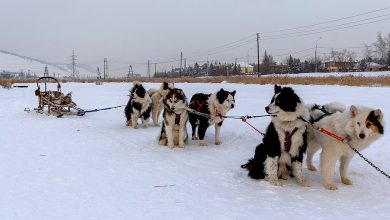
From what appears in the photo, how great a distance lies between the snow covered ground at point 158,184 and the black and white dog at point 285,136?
10.4 inches

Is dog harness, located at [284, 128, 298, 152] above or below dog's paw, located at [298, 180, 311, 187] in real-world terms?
above

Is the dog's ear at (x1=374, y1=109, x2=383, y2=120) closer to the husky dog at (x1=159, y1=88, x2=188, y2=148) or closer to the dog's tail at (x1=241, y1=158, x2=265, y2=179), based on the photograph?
the dog's tail at (x1=241, y1=158, x2=265, y2=179)

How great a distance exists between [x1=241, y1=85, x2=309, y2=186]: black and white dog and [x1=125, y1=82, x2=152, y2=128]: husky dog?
6266 millimetres

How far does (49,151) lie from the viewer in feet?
26.7

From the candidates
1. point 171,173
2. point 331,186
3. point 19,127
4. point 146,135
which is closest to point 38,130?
point 19,127

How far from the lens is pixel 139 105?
11.4 m

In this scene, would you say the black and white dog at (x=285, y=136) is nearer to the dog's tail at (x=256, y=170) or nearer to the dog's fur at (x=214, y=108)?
the dog's tail at (x=256, y=170)

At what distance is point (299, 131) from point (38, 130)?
8.36 meters

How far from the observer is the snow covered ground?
459cm

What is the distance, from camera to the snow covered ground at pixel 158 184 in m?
4.59

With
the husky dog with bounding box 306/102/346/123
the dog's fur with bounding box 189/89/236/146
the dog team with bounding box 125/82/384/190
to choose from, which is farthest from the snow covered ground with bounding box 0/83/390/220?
the husky dog with bounding box 306/102/346/123

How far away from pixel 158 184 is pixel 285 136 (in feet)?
6.67

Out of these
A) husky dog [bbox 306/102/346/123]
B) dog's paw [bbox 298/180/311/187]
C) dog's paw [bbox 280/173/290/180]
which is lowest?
dog's paw [bbox 298/180/311/187]

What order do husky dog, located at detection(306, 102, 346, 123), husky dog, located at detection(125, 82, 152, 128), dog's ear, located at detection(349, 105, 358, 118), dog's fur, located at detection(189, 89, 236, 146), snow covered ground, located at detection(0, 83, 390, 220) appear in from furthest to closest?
husky dog, located at detection(125, 82, 152, 128) < dog's fur, located at detection(189, 89, 236, 146) < husky dog, located at detection(306, 102, 346, 123) < dog's ear, located at detection(349, 105, 358, 118) < snow covered ground, located at detection(0, 83, 390, 220)
